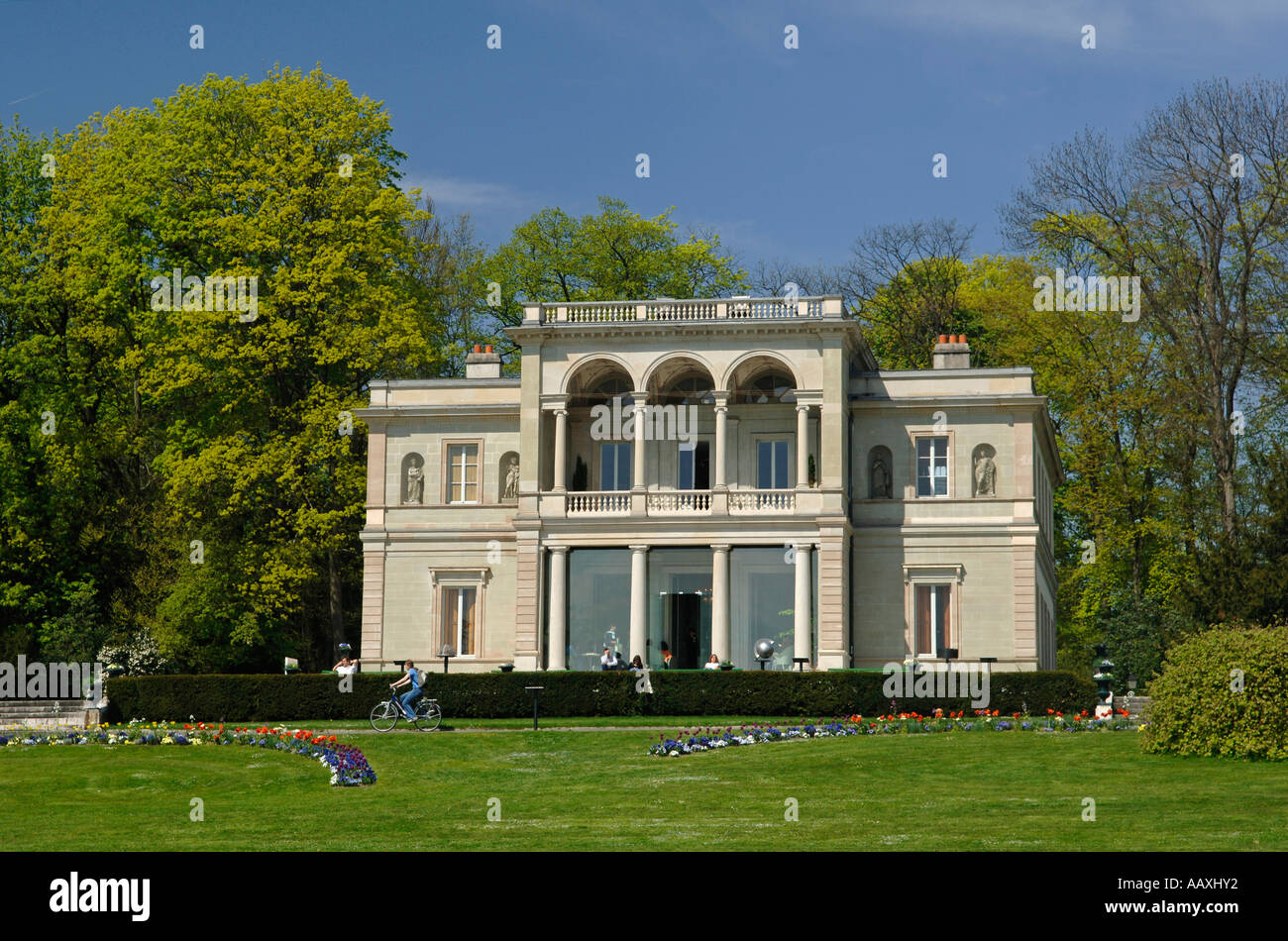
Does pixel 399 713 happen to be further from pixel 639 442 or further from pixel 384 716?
pixel 639 442

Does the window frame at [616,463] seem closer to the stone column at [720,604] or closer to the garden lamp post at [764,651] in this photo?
the stone column at [720,604]

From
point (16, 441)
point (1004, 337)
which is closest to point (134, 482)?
point (16, 441)

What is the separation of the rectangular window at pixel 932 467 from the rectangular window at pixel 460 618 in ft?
45.7

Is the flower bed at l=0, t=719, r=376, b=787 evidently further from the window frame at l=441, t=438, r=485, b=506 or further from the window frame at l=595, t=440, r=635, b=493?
the window frame at l=595, t=440, r=635, b=493

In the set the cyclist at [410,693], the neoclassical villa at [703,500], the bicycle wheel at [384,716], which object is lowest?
the bicycle wheel at [384,716]

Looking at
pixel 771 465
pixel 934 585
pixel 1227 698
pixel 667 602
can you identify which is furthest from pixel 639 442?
pixel 1227 698

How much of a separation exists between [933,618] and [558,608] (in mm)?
10949

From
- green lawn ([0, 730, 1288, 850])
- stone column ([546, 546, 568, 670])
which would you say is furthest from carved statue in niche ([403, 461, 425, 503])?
green lawn ([0, 730, 1288, 850])

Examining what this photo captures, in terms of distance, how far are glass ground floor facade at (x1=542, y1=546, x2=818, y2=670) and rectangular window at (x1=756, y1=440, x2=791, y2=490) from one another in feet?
7.32

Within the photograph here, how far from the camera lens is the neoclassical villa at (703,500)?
45.4 meters

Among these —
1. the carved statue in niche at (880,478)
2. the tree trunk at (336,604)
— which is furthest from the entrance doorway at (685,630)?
the tree trunk at (336,604)

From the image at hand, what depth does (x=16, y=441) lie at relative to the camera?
50.2 m

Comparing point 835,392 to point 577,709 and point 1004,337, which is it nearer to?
point 577,709
